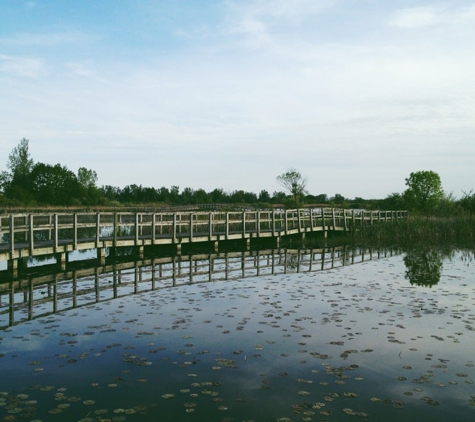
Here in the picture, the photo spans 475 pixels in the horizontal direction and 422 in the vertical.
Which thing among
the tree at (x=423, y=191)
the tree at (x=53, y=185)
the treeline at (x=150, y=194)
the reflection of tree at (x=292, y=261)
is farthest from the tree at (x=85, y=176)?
the reflection of tree at (x=292, y=261)

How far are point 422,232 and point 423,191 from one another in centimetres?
1877

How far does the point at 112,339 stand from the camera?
8.92 metres

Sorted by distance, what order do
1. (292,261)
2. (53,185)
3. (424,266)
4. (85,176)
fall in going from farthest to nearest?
1. (85,176)
2. (53,185)
3. (292,261)
4. (424,266)

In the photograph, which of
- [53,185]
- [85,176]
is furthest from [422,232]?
[85,176]

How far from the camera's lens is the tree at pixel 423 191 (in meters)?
47.9

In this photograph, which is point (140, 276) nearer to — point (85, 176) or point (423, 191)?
point (423, 191)

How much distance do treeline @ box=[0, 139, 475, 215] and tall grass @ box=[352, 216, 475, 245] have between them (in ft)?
17.3

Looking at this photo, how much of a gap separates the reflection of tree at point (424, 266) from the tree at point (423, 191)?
937 inches

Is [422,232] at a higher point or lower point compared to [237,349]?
higher

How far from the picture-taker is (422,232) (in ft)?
104

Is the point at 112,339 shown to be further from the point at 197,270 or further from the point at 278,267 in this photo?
the point at 278,267

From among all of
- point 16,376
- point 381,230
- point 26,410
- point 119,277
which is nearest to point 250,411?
point 26,410

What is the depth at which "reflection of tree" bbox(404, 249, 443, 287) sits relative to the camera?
15.7m

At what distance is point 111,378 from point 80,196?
247 ft
